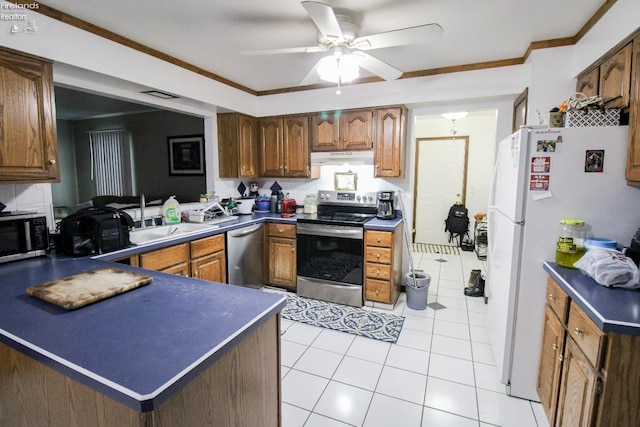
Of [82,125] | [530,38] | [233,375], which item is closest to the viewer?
[233,375]

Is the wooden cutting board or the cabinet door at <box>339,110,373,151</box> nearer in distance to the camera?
the wooden cutting board

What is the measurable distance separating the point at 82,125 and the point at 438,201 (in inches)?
241

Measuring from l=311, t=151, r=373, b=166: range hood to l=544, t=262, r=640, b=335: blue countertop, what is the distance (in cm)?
213

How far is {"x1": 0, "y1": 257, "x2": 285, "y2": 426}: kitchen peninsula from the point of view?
803 millimetres

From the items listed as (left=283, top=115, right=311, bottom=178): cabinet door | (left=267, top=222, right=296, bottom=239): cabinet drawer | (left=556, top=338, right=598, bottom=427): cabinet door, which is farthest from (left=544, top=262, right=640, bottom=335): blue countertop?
(left=283, top=115, right=311, bottom=178): cabinet door

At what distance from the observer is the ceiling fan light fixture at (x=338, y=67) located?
217 centimetres

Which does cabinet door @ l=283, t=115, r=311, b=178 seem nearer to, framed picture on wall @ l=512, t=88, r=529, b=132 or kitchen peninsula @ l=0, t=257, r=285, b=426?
framed picture on wall @ l=512, t=88, r=529, b=132

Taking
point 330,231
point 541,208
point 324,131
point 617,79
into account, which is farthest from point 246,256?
point 617,79

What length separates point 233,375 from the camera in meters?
1.05

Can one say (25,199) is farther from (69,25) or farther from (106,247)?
(69,25)

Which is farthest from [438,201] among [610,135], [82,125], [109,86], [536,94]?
[82,125]

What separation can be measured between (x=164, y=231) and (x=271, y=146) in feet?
5.39

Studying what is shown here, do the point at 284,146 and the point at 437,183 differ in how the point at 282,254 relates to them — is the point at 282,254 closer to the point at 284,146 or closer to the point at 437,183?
the point at 284,146

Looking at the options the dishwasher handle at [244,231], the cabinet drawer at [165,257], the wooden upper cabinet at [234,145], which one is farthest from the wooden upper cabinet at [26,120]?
the wooden upper cabinet at [234,145]
